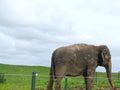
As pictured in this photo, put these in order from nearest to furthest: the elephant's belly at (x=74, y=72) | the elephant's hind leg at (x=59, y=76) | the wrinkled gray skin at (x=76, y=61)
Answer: the elephant's hind leg at (x=59, y=76) → the wrinkled gray skin at (x=76, y=61) → the elephant's belly at (x=74, y=72)

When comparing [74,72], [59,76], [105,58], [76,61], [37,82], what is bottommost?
[59,76]

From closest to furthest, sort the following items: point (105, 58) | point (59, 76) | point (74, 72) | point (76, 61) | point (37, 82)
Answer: point (59, 76), point (76, 61), point (74, 72), point (105, 58), point (37, 82)

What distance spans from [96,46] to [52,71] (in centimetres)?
234

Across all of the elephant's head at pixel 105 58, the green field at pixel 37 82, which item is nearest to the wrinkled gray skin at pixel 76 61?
the elephant's head at pixel 105 58

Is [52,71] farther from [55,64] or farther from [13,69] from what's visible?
[13,69]

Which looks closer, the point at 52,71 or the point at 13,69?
the point at 52,71

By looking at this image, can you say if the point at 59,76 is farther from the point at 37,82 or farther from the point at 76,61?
the point at 37,82

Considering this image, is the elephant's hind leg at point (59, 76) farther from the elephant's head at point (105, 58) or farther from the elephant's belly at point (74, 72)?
the elephant's head at point (105, 58)

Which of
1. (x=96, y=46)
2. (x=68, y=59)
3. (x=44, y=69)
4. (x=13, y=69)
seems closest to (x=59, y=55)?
(x=68, y=59)

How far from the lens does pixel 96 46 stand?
2145 centimetres

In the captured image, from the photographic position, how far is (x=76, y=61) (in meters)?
20.6

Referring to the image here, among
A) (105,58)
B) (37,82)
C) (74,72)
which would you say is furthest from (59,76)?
(37,82)

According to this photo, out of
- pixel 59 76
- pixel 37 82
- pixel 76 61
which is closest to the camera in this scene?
pixel 59 76

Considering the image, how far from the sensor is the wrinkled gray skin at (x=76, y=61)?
2038 cm
